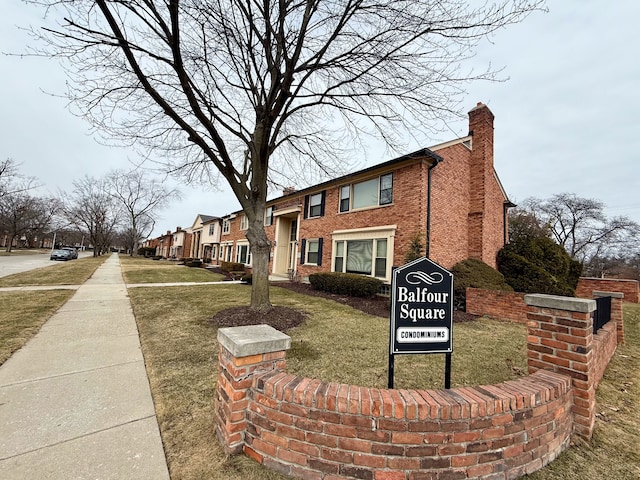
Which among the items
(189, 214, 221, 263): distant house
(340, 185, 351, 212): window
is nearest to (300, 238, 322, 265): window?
(340, 185, 351, 212): window

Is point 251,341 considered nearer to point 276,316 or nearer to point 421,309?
point 421,309

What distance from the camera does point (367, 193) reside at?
1202cm

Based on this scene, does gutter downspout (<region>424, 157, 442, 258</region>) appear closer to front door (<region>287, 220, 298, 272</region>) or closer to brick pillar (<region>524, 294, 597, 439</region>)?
brick pillar (<region>524, 294, 597, 439</region>)

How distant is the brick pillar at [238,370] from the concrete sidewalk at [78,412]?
1.58ft

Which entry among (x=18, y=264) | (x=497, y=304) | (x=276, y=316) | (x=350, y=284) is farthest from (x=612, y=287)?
(x=18, y=264)

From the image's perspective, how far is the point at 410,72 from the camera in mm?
5734

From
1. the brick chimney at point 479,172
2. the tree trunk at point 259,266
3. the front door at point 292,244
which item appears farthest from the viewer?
the front door at point 292,244

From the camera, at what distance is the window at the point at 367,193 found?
36.6ft

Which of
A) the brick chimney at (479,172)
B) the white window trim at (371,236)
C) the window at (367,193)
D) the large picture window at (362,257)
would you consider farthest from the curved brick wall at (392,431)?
the brick chimney at (479,172)

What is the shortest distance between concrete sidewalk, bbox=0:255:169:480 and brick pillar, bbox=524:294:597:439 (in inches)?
137

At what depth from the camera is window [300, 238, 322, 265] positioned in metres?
14.1

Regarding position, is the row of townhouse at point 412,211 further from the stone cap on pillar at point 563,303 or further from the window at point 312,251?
the stone cap on pillar at point 563,303

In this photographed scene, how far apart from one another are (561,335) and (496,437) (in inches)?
50.4

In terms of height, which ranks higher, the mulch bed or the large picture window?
the large picture window
